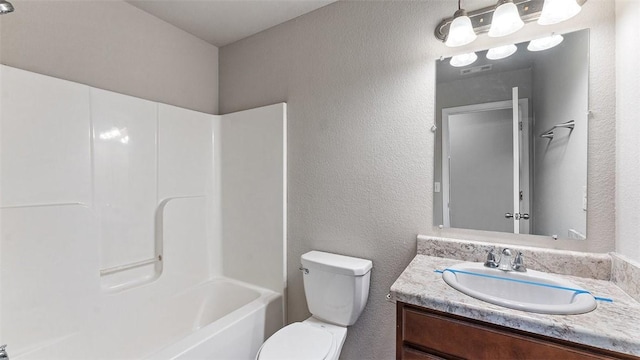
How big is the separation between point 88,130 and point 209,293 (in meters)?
1.40

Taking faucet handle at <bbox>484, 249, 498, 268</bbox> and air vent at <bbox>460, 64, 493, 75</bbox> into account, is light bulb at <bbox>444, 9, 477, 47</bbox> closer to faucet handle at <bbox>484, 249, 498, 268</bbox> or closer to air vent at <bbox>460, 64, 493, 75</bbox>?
air vent at <bbox>460, 64, 493, 75</bbox>

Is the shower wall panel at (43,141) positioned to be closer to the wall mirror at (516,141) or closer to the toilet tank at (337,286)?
the toilet tank at (337,286)

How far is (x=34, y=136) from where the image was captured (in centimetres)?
137

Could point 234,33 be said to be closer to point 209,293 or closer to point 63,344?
point 209,293

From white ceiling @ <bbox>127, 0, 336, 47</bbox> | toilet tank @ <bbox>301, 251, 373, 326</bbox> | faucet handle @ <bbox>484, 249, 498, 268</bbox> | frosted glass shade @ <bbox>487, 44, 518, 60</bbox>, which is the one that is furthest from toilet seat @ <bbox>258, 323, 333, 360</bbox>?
white ceiling @ <bbox>127, 0, 336, 47</bbox>

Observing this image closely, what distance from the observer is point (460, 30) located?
1282mm

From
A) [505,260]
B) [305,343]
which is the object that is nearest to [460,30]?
[505,260]

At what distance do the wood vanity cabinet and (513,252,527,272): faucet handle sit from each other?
41cm

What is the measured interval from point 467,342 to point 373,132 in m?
1.13

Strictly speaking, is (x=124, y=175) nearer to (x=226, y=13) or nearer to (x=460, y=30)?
(x=226, y=13)

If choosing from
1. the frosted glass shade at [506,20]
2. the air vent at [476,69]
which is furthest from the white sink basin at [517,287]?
the frosted glass shade at [506,20]

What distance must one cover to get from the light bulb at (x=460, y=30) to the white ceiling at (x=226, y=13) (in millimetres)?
860

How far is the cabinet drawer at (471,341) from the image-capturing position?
31.6 inches

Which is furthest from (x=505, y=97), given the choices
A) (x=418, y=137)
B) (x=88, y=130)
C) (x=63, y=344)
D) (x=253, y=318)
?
(x=63, y=344)
